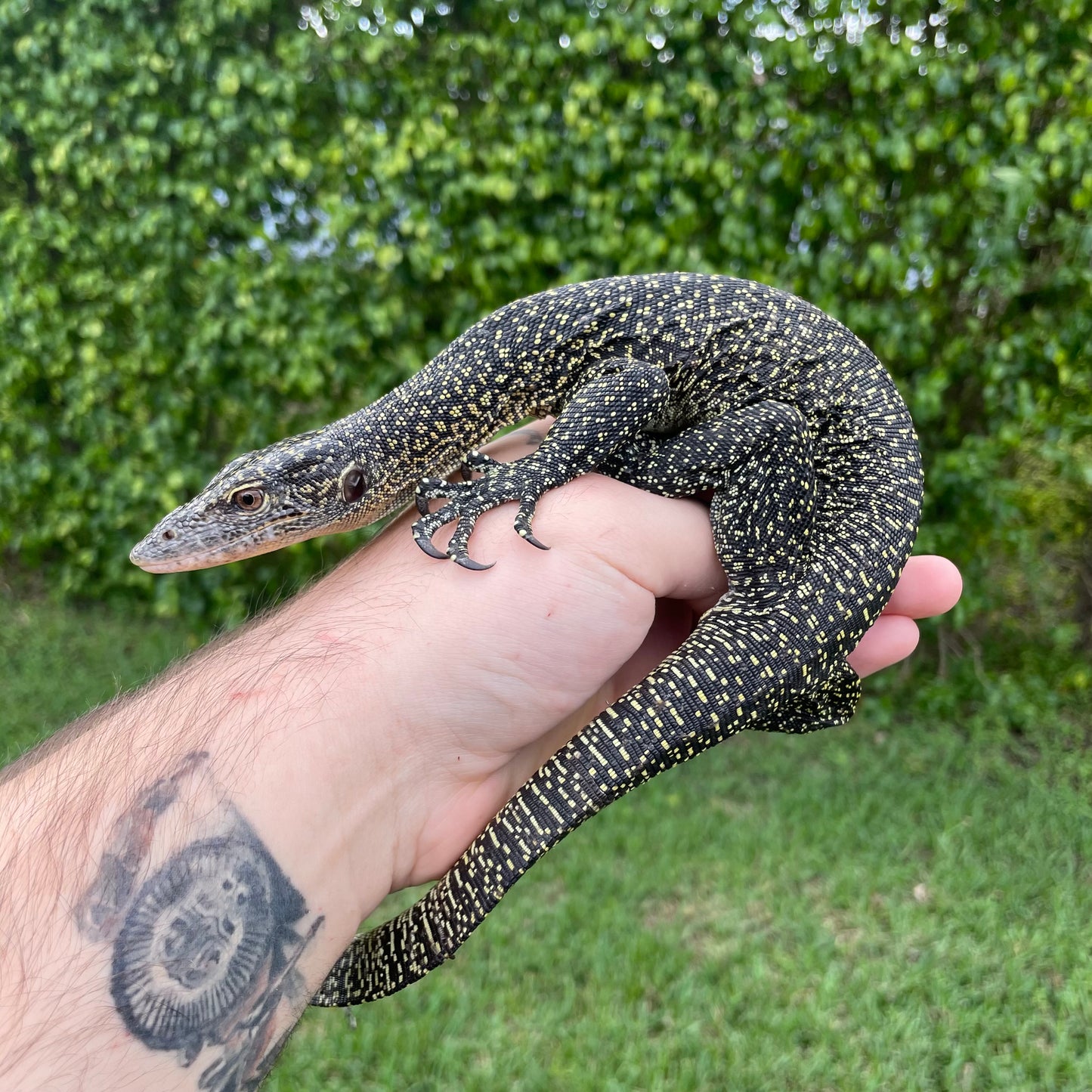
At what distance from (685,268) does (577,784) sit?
341 centimetres

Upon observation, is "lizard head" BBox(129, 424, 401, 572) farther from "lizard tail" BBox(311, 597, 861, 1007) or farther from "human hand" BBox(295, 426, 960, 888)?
"lizard tail" BBox(311, 597, 861, 1007)

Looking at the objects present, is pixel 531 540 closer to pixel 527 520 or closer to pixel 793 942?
pixel 527 520

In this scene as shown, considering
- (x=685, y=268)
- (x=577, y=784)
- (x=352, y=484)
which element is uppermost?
(x=352, y=484)

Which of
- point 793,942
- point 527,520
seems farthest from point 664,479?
point 793,942

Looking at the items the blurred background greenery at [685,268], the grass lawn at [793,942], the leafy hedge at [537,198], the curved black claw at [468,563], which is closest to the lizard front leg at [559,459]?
the curved black claw at [468,563]

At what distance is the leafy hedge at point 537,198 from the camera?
4234mm

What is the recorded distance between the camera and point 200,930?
1.67 meters

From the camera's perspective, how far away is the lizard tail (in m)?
1.91

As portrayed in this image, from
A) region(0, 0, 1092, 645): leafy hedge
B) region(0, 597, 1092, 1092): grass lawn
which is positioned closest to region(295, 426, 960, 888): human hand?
region(0, 597, 1092, 1092): grass lawn


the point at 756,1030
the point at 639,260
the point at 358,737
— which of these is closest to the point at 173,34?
the point at 639,260

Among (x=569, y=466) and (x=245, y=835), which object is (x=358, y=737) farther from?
(x=569, y=466)

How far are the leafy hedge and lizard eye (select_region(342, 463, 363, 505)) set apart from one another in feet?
8.67

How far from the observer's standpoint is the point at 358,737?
6.32ft

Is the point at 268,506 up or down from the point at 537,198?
down
